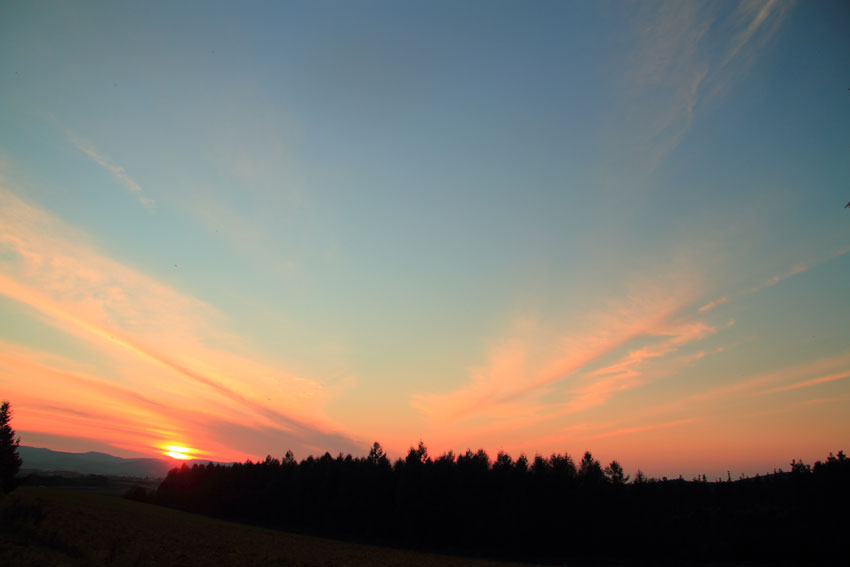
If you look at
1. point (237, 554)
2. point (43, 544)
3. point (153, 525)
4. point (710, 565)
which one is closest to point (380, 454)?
point (153, 525)

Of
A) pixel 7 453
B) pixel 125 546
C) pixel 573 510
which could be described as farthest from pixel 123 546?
pixel 573 510

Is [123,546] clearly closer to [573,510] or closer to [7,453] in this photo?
[7,453]

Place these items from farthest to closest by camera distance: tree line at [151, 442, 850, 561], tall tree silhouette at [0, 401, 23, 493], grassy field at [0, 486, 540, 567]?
1. tree line at [151, 442, 850, 561]
2. tall tree silhouette at [0, 401, 23, 493]
3. grassy field at [0, 486, 540, 567]

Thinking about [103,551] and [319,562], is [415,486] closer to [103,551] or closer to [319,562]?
[319,562]

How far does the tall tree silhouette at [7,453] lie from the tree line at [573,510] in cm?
4467

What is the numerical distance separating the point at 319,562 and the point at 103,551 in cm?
1558

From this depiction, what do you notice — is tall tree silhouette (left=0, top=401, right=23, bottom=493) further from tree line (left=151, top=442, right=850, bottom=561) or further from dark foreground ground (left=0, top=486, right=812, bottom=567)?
tree line (left=151, top=442, right=850, bottom=561)

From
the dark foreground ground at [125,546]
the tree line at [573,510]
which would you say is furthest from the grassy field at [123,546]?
the tree line at [573,510]

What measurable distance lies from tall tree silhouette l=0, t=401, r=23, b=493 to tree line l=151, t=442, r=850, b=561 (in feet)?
147

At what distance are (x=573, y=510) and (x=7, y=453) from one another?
2702 inches

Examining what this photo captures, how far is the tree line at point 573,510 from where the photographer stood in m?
51.2

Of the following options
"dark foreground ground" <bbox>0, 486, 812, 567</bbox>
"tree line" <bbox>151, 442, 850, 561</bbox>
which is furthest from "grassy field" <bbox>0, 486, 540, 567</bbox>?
"tree line" <bbox>151, 442, 850, 561</bbox>

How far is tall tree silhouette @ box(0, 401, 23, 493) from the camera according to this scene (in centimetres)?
4038

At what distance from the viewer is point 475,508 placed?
197 ft
